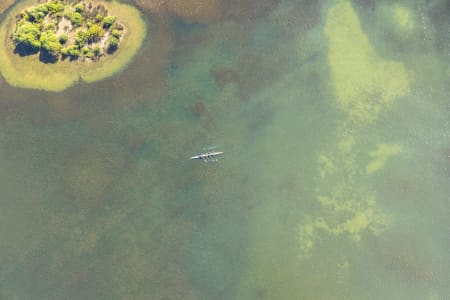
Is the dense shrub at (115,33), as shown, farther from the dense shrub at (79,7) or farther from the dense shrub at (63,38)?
the dense shrub at (63,38)

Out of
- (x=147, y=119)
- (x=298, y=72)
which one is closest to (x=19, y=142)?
(x=147, y=119)

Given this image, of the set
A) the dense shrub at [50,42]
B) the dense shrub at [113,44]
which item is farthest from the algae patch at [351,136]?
the dense shrub at [50,42]

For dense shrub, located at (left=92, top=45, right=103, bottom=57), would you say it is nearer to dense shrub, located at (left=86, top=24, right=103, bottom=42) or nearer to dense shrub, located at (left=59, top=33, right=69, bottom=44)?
dense shrub, located at (left=86, top=24, right=103, bottom=42)

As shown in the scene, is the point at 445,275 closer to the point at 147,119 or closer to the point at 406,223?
the point at 406,223

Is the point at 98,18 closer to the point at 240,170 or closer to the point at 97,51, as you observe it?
the point at 97,51

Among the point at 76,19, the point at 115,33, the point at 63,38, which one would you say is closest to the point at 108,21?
the point at 115,33

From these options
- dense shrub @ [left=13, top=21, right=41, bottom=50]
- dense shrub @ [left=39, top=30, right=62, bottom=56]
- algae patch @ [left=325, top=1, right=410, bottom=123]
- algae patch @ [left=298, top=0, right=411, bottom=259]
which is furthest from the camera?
algae patch @ [left=325, top=1, right=410, bottom=123]

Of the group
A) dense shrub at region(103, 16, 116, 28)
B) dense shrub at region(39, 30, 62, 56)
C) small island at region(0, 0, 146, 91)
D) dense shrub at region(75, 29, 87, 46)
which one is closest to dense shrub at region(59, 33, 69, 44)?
small island at region(0, 0, 146, 91)
